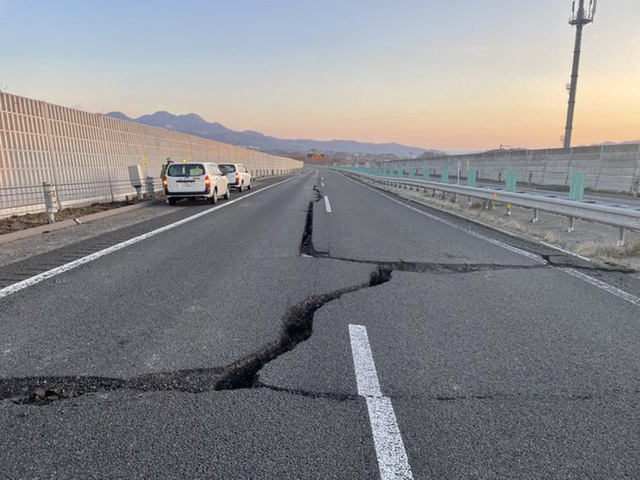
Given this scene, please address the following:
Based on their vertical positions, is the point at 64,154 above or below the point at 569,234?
above

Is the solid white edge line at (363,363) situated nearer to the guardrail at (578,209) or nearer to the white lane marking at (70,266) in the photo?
the white lane marking at (70,266)

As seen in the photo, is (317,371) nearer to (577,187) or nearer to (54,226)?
(54,226)

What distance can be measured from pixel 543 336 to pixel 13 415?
4.35 m

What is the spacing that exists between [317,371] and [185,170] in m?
14.4

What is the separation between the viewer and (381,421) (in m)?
2.54

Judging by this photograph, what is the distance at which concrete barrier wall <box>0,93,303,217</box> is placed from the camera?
11.0 meters

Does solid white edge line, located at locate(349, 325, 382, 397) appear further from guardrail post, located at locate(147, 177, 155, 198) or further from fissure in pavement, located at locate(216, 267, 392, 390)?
guardrail post, located at locate(147, 177, 155, 198)

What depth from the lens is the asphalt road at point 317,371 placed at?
2.25 metres

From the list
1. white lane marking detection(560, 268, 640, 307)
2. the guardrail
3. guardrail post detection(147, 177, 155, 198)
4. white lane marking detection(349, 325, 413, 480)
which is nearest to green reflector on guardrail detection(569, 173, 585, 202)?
the guardrail

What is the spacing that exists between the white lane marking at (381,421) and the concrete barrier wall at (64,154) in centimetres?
1140

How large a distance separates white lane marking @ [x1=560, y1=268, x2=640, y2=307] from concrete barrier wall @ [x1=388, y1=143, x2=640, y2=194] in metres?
18.1

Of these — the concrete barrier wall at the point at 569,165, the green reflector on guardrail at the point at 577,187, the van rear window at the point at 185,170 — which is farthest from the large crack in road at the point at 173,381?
the concrete barrier wall at the point at 569,165

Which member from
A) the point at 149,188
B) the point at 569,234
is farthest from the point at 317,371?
the point at 149,188

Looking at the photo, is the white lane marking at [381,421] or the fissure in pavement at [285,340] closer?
the white lane marking at [381,421]
